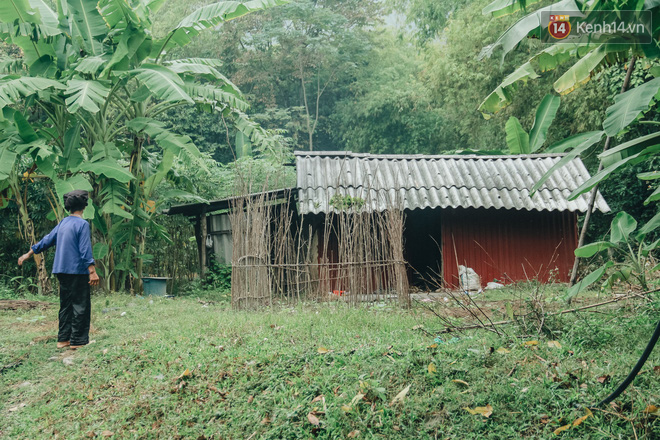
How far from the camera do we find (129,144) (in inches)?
340

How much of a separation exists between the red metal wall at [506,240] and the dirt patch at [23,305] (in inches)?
275

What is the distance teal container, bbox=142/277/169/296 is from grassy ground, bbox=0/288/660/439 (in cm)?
407

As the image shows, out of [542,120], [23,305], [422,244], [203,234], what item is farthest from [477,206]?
[23,305]

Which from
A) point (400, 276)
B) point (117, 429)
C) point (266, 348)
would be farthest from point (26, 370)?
point (400, 276)

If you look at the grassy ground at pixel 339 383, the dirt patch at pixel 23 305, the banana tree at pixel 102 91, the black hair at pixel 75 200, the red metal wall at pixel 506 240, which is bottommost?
the grassy ground at pixel 339 383

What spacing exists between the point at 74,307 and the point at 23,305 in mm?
2839

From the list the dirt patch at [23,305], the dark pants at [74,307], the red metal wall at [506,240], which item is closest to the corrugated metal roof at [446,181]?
the red metal wall at [506,240]

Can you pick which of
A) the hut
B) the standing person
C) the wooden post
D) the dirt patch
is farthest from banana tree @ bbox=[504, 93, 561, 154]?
the wooden post

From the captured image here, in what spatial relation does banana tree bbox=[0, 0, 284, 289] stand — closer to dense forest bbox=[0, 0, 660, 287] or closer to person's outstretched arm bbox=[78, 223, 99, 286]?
person's outstretched arm bbox=[78, 223, 99, 286]

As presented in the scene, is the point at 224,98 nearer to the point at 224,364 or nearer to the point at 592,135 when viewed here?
the point at 224,364

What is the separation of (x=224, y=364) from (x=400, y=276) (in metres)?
3.00

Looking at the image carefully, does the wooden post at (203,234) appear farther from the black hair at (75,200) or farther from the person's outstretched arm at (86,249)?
the person's outstretched arm at (86,249)

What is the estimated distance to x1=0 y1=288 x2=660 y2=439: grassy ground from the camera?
3277mm

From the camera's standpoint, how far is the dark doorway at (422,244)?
39.8 ft
